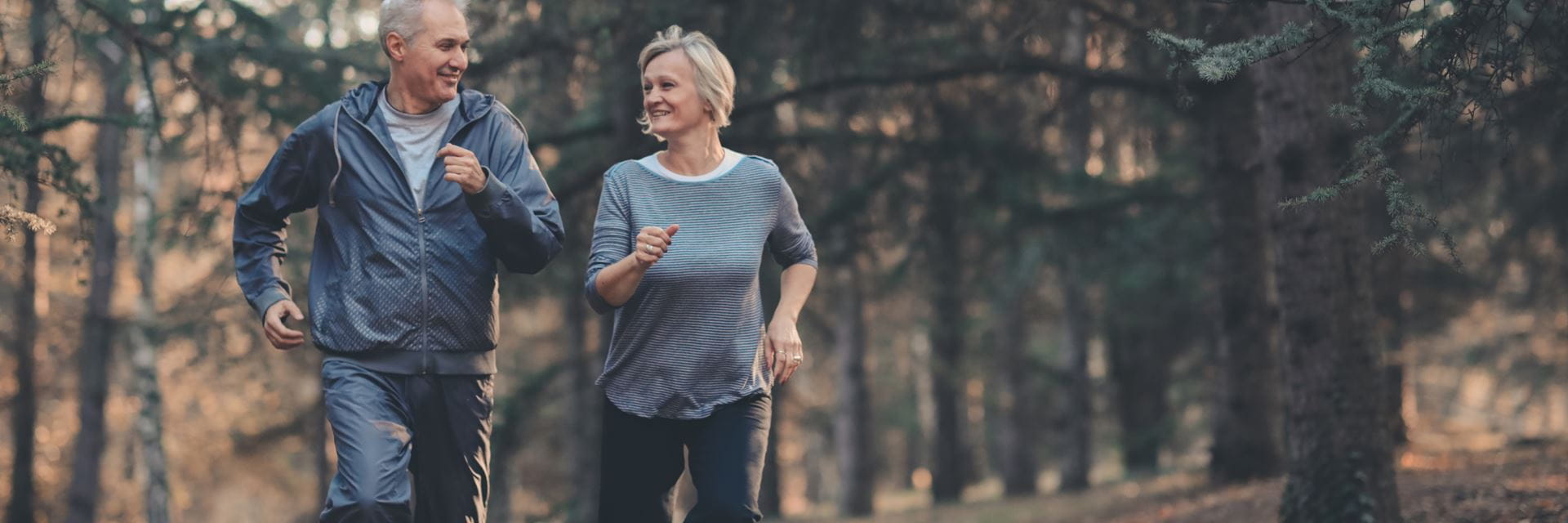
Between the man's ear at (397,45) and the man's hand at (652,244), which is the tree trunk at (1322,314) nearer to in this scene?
the man's hand at (652,244)

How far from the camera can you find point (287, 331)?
3.99 m

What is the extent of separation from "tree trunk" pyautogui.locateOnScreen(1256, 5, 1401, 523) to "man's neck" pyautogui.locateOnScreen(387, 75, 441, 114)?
4.60 m

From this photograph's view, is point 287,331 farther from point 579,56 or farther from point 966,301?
point 966,301

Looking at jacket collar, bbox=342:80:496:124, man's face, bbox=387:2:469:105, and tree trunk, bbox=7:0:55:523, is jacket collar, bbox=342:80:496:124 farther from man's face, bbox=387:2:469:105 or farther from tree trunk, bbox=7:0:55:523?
tree trunk, bbox=7:0:55:523

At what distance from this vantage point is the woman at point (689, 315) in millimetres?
4086

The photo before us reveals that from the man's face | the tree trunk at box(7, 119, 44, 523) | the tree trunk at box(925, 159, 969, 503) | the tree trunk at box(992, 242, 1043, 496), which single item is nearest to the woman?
the man's face

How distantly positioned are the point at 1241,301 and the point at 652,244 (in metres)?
9.79

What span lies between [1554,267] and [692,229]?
18.7 m

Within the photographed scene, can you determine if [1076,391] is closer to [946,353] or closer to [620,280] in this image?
[946,353]

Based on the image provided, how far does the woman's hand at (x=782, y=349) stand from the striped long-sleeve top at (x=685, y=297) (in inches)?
1.6

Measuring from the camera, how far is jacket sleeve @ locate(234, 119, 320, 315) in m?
4.26

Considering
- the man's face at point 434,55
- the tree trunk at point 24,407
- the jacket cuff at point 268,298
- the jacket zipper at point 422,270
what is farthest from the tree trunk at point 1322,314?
the tree trunk at point 24,407

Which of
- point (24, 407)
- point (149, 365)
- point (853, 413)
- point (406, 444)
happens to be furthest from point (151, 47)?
point (24, 407)

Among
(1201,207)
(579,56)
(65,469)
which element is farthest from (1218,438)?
(65,469)
